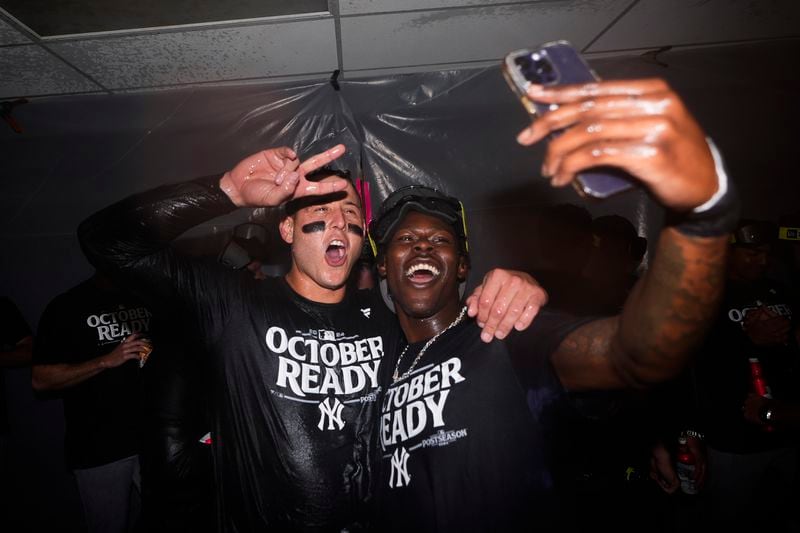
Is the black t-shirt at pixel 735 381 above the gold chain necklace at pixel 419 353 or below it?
below

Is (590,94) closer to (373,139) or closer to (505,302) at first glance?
(505,302)

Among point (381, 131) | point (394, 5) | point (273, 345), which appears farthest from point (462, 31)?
point (273, 345)

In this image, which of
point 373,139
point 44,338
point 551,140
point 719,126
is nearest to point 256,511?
point 551,140

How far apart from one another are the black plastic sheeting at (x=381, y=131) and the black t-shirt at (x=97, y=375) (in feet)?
2.67

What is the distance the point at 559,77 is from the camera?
866 millimetres

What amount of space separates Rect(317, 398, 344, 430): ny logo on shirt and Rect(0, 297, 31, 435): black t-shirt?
3.80 m

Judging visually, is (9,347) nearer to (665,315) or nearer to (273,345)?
(273,345)

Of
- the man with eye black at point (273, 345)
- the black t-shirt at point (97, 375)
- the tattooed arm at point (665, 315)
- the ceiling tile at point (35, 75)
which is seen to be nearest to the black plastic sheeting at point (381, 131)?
the ceiling tile at point (35, 75)

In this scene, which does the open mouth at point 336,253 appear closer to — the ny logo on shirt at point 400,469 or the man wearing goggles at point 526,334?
the man wearing goggles at point 526,334

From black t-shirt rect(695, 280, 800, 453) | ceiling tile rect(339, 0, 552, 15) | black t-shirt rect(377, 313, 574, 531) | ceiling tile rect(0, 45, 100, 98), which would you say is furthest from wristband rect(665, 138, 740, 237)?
ceiling tile rect(0, 45, 100, 98)

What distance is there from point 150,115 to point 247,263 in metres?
1.38

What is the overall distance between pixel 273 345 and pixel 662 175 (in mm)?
1706

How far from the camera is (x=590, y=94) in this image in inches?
32.1

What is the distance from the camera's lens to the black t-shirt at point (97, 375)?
3426 mm
